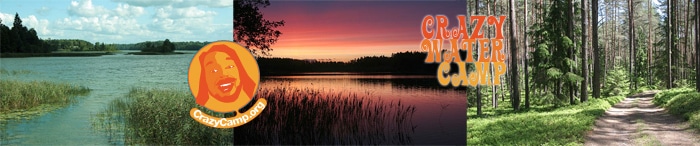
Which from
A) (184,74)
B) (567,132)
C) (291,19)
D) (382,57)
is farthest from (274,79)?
(567,132)

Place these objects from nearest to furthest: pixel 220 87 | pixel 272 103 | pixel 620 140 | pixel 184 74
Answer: pixel 220 87 < pixel 620 140 < pixel 272 103 < pixel 184 74

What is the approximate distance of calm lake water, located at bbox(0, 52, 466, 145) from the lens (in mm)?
11320

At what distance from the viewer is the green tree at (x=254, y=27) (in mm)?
11711

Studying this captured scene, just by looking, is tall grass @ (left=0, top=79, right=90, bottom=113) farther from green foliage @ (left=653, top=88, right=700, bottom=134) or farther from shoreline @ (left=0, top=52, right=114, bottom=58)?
green foliage @ (left=653, top=88, right=700, bottom=134)

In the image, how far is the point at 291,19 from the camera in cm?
1159

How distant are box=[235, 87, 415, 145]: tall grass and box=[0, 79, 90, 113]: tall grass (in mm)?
6402

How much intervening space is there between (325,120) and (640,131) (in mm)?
7493

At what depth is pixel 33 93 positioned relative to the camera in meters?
14.9

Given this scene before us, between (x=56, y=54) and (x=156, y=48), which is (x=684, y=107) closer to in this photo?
(x=156, y=48)

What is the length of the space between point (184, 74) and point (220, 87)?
490 cm

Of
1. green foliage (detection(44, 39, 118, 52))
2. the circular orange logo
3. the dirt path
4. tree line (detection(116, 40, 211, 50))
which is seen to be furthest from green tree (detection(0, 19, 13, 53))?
the dirt path

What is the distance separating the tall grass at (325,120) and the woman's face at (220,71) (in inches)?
64.5

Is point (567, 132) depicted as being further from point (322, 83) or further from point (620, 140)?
point (322, 83)

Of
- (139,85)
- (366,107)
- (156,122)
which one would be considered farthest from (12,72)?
(366,107)
